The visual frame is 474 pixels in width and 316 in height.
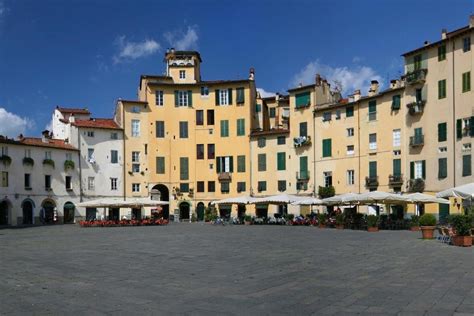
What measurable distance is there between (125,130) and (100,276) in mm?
52714

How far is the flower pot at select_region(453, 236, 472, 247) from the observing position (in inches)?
795

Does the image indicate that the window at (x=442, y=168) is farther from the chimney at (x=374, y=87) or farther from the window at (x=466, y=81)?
the chimney at (x=374, y=87)

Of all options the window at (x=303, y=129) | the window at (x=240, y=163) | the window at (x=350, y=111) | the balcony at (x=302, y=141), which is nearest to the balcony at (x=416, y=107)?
the window at (x=350, y=111)

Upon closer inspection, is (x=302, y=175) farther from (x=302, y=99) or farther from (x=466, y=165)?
(x=466, y=165)

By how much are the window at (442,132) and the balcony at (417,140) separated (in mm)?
1775

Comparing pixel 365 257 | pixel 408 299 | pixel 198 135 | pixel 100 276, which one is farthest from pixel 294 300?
pixel 198 135

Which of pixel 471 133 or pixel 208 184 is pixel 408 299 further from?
pixel 208 184

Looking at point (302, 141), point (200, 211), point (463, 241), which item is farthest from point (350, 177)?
point (463, 241)

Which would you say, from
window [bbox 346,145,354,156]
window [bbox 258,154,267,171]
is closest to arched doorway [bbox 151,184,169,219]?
window [bbox 258,154,267,171]

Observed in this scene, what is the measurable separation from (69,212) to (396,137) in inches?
1457

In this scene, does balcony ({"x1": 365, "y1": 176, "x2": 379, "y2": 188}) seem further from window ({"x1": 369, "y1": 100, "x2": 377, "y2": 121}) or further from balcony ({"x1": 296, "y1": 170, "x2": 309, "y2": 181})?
balcony ({"x1": 296, "y1": 170, "x2": 309, "y2": 181})

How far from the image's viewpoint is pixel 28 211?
2245 inches

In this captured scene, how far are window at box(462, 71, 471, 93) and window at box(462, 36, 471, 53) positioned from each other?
1.94 meters

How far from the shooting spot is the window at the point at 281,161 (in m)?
60.3
